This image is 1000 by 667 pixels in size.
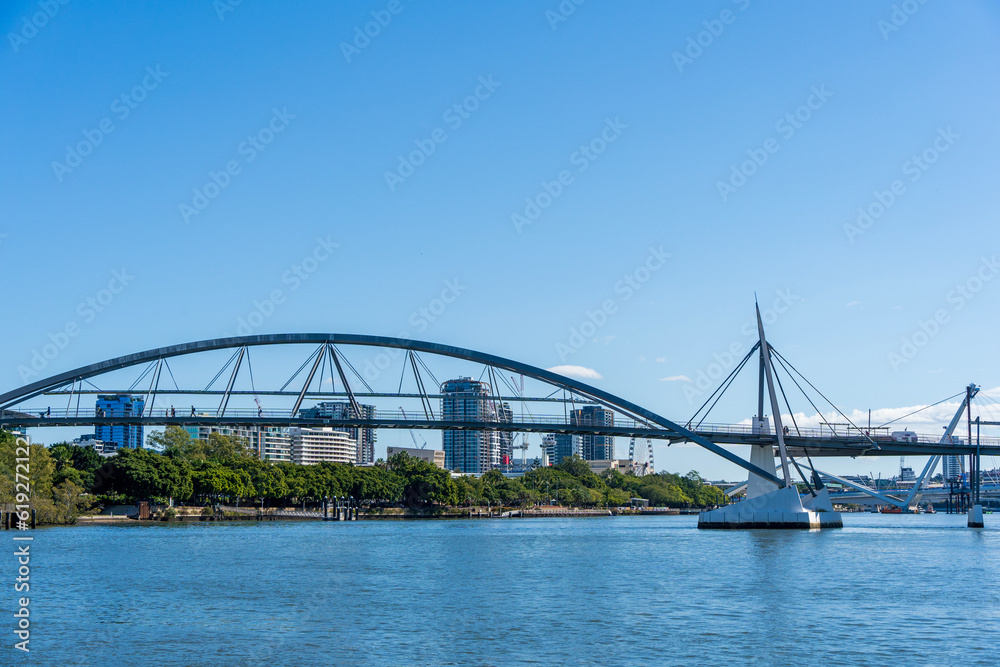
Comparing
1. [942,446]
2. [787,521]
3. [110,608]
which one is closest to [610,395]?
[787,521]

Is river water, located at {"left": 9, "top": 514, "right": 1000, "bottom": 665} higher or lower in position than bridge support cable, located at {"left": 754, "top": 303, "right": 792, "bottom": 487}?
lower

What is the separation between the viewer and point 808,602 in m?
35.5

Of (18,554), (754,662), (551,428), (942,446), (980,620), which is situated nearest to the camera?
(754,662)

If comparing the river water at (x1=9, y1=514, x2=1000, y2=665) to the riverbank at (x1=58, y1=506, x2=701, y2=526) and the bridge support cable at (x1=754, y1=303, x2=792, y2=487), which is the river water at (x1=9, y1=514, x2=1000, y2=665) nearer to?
the bridge support cable at (x1=754, y1=303, x2=792, y2=487)

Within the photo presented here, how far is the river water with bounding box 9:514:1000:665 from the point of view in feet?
85.0

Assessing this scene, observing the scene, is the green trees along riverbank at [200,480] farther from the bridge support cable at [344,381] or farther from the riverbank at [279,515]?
the bridge support cable at [344,381]

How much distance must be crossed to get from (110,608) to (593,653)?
1693 centimetres

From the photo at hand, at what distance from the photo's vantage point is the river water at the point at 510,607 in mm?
25922

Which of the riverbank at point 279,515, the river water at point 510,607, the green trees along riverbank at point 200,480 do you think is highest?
the green trees along riverbank at point 200,480

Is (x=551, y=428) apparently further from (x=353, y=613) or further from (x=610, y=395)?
(x=353, y=613)

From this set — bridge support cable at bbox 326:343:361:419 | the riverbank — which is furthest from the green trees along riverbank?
bridge support cable at bbox 326:343:361:419

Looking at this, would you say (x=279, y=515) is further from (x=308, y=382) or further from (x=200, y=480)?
(x=308, y=382)

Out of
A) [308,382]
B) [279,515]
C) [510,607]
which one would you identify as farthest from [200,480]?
[510,607]

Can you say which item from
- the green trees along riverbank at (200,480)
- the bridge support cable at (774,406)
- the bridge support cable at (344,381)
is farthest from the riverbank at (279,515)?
the bridge support cable at (774,406)
